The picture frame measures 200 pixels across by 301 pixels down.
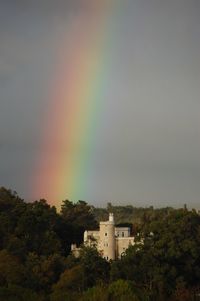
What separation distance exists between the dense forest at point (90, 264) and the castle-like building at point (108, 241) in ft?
10.2

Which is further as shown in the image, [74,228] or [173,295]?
[74,228]

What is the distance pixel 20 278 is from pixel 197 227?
18.2 meters

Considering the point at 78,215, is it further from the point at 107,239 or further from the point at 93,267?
the point at 93,267

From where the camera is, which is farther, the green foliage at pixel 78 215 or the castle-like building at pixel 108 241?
the green foliage at pixel 78 215

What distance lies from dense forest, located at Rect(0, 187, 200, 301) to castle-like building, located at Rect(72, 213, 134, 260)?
10.2ft

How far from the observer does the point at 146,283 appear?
51.2 meters

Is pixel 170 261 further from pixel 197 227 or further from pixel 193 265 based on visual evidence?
pixel 197 227

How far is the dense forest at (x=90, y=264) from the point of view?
43619 millimetres

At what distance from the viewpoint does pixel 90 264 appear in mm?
54594

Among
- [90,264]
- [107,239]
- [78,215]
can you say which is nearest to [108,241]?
[107,239]

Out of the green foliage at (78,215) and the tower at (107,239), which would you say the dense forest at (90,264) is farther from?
the green foliage at (78,215)

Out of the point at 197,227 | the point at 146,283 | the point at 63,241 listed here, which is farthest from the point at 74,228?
the point at 146,283

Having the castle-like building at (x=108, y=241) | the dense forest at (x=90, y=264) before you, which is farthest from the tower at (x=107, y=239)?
the dense forest at (x=90, y=264)

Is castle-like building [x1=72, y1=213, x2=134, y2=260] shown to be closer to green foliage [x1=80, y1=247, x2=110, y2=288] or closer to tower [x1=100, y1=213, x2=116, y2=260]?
tower [x1=100, y1=213, x2=116, y2=260]
